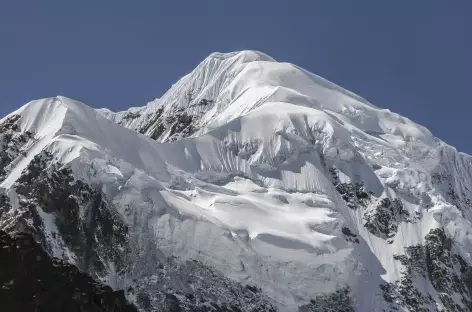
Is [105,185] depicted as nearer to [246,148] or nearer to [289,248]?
[289,248]

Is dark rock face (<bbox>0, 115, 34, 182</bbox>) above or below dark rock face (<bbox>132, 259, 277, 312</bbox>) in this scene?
above

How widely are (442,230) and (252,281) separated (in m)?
38.1

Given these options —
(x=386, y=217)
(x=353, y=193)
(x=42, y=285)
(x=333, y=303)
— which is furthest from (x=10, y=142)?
(x=386, y=217)

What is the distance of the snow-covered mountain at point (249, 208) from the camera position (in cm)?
13562

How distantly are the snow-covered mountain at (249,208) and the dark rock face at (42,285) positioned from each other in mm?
5267

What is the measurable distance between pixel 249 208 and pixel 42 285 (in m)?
43.1

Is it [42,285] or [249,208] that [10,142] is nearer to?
[249,208]

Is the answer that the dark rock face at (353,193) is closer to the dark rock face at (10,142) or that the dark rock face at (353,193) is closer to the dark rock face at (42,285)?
the dark rock face at (10,142)

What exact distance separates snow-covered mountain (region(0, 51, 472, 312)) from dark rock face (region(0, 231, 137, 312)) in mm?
5267

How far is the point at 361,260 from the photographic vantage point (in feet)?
500

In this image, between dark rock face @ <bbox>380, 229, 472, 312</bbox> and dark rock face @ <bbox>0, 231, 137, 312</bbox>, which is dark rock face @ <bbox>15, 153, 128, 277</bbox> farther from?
dark rock face @ <bbox>380, 229, 472, 312</bbox>

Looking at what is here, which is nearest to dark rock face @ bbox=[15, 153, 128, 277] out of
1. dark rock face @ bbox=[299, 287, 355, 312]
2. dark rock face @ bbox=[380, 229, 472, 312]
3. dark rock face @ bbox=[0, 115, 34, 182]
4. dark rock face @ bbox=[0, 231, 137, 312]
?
dark rock face @ bbox=[0, 231, 137, 312]

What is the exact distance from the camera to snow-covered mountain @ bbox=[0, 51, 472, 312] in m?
136

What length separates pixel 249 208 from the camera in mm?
154625
